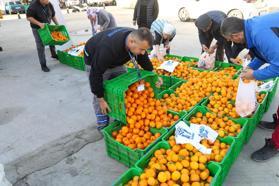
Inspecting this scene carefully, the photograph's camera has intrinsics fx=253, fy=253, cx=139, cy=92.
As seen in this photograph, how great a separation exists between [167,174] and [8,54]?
27.6ft

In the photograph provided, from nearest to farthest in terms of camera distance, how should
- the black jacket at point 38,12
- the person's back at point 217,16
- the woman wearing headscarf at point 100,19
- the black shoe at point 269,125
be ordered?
the black shoe at point 269,125 → the person's back at point 217,16 → the woman wearing headscarf at point 100,19 → the black jacket at point 38,12

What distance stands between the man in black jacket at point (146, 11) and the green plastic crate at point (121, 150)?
432cm

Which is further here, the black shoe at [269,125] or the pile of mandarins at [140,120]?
A: the black shoe at [269,125]

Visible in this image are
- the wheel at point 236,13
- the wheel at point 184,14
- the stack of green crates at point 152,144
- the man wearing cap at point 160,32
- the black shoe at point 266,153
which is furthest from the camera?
the wheel at point 184,14

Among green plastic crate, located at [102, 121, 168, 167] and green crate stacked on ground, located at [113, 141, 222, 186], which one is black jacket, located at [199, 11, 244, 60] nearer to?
green plastic crate, located at [102, 121, 168, 167]

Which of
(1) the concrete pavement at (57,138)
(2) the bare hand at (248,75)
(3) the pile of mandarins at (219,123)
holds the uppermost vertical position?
(2) the bare hand at (248,75)

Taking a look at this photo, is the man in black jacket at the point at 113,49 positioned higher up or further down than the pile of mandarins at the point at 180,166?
higher up

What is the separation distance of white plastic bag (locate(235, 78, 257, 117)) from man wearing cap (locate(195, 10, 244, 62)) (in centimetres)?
151

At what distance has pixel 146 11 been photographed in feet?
22.3

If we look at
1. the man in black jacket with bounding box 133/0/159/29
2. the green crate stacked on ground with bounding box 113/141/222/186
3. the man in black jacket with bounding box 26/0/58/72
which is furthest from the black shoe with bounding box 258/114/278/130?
the man in black jacket with bounding box 26/0/58/72

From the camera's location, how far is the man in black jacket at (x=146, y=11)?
671 centimetres

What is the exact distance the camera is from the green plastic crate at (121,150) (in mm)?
2789

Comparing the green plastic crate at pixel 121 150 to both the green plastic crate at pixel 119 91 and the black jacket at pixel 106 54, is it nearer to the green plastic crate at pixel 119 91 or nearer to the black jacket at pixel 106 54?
the green plastic crate at pixel 119 91

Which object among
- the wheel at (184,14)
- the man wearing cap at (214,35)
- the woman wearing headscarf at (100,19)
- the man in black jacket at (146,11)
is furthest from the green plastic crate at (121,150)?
the wheel at (184,14)
